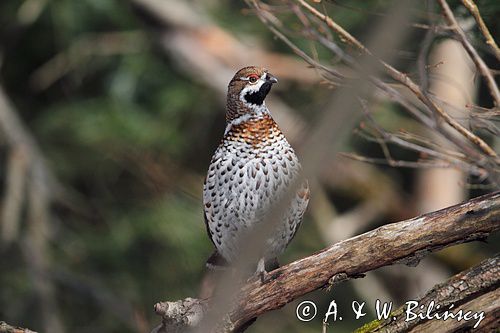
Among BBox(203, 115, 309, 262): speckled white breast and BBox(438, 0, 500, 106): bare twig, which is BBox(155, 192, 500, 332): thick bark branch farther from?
BBox(203, 115, 309, 262): speckled white breast

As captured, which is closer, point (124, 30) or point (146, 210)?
point (146, 210)

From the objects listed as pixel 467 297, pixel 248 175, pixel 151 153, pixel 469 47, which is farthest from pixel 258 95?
pixel 151 153

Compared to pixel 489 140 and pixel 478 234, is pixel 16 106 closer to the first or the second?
pixel 489 140

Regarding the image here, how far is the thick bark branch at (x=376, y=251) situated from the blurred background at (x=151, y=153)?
233 inches

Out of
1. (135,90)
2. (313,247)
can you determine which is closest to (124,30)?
(135,90)

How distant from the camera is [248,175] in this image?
14.9 ft

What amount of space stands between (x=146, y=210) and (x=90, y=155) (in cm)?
123

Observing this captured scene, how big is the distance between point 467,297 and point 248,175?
1.30m

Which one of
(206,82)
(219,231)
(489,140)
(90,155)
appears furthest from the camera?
(90,155)

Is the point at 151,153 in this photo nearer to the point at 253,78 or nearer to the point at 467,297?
the point at 253,78

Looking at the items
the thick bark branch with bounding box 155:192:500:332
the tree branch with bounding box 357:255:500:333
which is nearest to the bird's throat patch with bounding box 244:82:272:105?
the thick bark branch with bounding box 155:192:500:332

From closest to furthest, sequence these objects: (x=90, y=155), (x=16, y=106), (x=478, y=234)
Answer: (x=478, y=234) < (x=90, y=155) < (x=16, y=106)

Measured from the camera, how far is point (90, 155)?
12445 millimetres

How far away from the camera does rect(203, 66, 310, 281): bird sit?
4523mm
